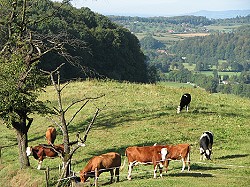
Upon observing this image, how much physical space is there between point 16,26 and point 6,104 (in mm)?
5450

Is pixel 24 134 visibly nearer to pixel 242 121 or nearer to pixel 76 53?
pixel 242 121

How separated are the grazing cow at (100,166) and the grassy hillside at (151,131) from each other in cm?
82

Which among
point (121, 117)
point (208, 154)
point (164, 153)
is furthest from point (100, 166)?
point (121, 117)

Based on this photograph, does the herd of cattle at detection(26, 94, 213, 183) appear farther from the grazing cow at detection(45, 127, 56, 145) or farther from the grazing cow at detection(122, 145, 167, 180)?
the grazing cow at detection(45, 127, 56, 145)

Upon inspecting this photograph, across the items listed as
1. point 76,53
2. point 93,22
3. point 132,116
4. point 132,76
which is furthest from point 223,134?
point 93,22

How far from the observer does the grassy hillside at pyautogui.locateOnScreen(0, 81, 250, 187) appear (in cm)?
2112

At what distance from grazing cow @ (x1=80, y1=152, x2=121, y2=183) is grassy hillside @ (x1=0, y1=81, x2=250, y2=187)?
2.70ft

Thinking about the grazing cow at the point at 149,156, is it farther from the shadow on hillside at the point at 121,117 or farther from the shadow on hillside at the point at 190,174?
the shadow on hillside at the point at 121,117

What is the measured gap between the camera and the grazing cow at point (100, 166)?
19.9 metres

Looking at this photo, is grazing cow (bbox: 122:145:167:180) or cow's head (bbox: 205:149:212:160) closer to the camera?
grazing cow (bbox: 122:145:167:180)

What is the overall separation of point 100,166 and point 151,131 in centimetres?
1188

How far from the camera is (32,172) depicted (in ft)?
77.9

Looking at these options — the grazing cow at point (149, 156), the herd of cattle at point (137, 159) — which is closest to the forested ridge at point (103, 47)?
the herd of cattle at point (137, 159)

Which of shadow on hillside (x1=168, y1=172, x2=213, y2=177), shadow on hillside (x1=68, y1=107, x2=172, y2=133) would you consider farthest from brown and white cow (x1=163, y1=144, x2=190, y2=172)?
shadow on hillside (x1=68, y1=107, x2=172, y2=133)
